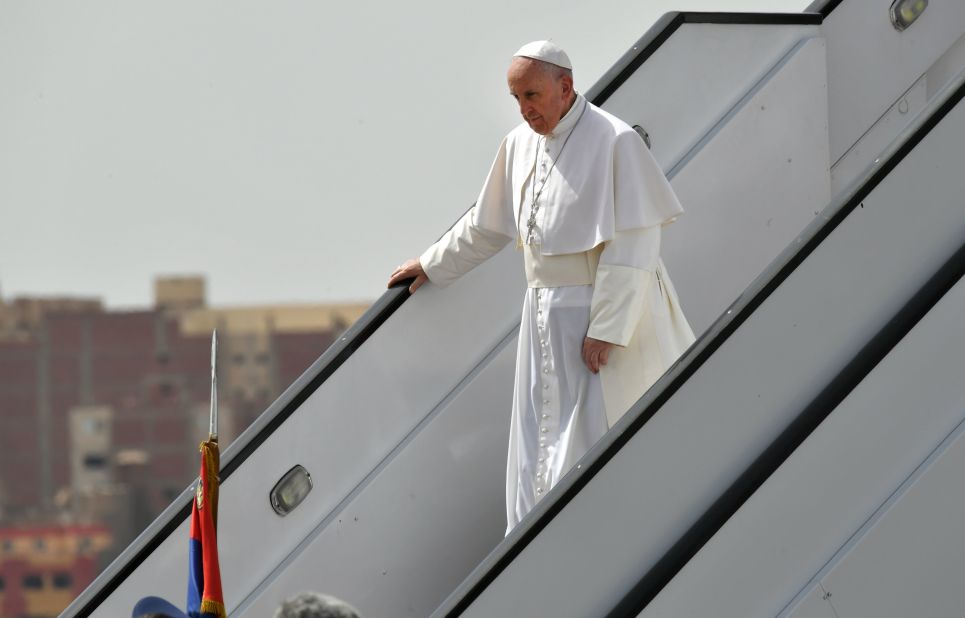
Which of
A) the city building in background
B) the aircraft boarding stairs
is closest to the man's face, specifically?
the aircraft boarding stairs

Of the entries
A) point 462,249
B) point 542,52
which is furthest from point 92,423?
point 542,52

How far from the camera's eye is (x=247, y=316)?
28.0 feet

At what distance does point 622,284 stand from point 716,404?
1.52 ft

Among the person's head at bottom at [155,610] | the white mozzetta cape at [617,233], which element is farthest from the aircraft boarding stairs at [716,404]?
the person's head at bottom at [155,610]

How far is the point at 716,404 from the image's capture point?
1.79 metres

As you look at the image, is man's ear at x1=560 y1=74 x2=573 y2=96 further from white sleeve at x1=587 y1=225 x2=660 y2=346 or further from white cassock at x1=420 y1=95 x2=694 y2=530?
white sleeve at x1=587 y1=225 x2=660 y2=346

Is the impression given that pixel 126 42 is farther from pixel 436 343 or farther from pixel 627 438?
pixel 627 438

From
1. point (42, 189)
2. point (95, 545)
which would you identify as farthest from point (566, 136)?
point (95, 545)

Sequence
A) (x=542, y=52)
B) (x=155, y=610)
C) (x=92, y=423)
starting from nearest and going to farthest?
(x=155, y=610)
(x=542, y=52)
(x=92, y=423)

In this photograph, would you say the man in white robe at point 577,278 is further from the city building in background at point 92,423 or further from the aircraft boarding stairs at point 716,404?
the city building in background at point 92,423

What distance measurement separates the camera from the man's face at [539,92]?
2.24 metres

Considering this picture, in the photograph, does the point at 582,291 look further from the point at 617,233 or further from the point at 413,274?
the point at 413,274

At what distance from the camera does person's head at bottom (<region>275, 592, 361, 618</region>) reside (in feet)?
3.86

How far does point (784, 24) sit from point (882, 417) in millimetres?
1161
